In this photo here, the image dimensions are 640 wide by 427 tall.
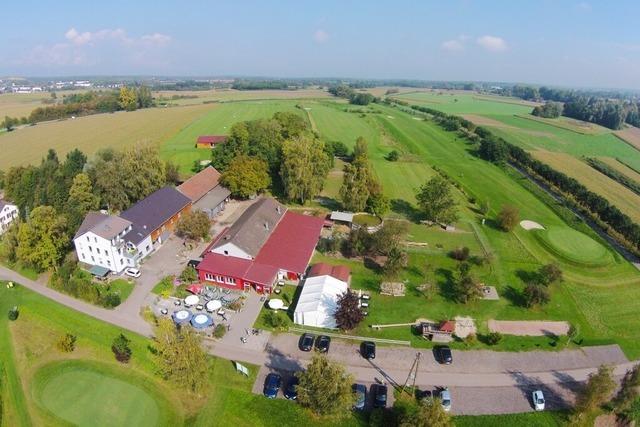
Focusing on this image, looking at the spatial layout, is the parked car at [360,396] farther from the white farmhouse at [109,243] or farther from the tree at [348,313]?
the white farmhouse at [109,243]

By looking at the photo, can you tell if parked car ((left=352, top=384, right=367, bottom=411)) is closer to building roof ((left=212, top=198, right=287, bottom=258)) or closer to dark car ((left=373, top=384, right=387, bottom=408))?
dark car ((left=373, top=384, right=387, bottom=408))

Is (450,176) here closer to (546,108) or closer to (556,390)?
(556,390)

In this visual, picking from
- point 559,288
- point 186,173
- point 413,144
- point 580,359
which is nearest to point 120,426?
point 580,359

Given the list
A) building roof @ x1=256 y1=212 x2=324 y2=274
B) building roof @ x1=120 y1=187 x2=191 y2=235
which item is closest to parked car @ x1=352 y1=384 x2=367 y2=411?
building roof @ x1=256 y1=212 x2=324 y2=274

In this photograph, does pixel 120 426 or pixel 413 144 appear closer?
pixel 120 426

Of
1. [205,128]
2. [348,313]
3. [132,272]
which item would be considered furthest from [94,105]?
[348,313]

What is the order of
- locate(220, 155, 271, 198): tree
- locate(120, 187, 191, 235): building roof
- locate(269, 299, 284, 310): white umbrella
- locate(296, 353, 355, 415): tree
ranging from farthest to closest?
1. locate(220, 155, 271, 198): tree
2. locate(120, 187, 191, 235): building roof
3. locate(269, 299, 284, 310): white umbrella
4. locate(296, 353, 355, 415): tree

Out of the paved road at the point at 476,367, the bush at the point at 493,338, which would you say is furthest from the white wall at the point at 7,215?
the bush at the point at 493,338

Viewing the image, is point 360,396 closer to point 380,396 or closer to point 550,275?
point 380,396
